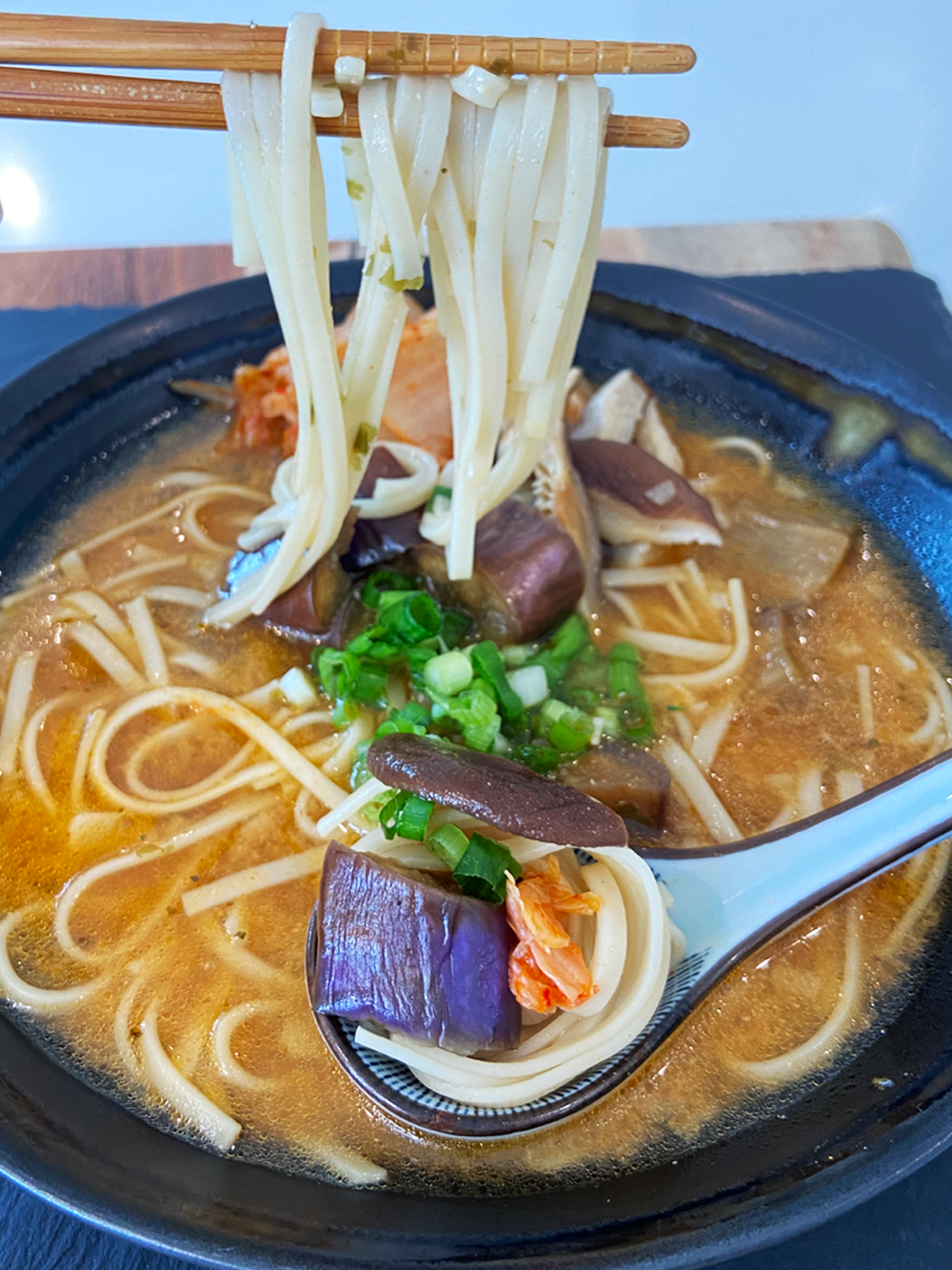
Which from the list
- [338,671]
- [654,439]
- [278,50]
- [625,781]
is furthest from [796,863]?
[278,50]

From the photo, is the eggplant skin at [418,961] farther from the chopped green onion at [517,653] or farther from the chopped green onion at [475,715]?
the chopped green onion at [517,653]

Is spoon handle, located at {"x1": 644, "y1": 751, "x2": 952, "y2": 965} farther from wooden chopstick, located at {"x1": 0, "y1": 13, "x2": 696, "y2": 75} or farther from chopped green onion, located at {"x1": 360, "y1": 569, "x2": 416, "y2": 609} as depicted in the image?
wooden chopstick, located at {"x1": 0, "y1": 13, "x2": 696, "y2": 75}

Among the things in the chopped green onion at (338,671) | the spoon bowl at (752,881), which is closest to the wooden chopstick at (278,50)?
the chopped green onion at (338,671)

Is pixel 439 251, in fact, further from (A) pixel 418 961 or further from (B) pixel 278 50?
(A) pixel 418 961

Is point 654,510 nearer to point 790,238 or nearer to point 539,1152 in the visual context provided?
point 539,1152

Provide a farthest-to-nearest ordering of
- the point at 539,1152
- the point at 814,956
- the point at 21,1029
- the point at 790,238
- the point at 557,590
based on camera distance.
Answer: the point at 790,238, the point at 557,590, the point at 814,956, the point at 21,1029, the point at 539,1152

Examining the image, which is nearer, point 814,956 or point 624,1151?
point 624,1151

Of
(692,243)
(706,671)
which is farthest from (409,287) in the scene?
(692,243)
